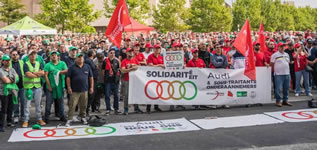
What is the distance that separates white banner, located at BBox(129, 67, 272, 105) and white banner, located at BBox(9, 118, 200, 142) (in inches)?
55.7

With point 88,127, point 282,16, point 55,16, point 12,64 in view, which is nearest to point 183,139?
point 88,127

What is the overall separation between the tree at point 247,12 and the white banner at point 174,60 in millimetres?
53916

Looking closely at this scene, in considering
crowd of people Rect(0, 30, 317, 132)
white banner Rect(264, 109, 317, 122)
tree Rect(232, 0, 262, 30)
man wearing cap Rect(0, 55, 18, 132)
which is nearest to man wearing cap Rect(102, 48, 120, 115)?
crowd of people Rect(0, 30, 317, 132)

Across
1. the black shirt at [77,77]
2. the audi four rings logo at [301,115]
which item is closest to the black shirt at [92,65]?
the black shirt at [77,77]

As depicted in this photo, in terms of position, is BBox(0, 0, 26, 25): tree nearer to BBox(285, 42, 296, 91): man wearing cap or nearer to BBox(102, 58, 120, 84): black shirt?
BBox(102, 58, 120, 84): black shirt

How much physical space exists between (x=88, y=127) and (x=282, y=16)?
7167cm

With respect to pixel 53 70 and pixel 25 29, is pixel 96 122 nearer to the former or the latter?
pixel 53 70

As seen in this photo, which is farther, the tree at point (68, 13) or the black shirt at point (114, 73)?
the tree at point (68, 13)

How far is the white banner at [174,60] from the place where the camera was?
1027 cm

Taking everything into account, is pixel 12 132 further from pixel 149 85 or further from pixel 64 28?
pixel 64 28

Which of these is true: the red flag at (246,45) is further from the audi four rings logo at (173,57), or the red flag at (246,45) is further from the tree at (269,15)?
the tree at (269,15)

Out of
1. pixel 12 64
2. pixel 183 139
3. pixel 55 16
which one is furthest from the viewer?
pixel 55 16

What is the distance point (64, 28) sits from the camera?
37.3 m

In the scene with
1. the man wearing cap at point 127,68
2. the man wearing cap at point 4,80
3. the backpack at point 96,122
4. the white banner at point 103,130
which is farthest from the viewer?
the man wearing cap at point 127,68
